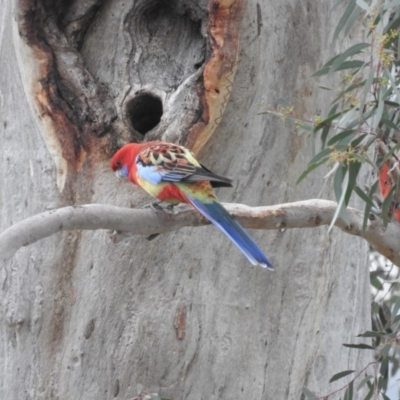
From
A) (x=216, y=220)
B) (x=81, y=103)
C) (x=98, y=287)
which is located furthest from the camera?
(x=81, y=103)

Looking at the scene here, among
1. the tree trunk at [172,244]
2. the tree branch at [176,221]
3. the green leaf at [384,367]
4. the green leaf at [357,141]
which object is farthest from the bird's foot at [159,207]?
the green leaf at [384,367]

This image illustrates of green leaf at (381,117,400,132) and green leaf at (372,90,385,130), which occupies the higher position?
green leaf at (372,90,385,130)

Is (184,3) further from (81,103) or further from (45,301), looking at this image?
(45,301)

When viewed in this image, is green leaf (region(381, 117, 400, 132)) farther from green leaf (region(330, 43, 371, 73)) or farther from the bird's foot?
the bird's foot

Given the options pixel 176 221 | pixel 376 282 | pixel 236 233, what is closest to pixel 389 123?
pixel 236 233

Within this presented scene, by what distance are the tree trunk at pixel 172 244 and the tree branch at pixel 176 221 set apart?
286 millimetres

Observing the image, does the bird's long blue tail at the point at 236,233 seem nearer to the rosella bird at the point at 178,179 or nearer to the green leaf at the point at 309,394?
the rosella bird at the point at 178,179

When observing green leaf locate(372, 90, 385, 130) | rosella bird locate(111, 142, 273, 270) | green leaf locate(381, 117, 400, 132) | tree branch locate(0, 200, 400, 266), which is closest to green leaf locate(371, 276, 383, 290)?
tree branch locate(0, 200, 400, 266)

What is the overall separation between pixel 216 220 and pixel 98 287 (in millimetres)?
500

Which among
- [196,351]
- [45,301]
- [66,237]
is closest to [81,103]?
[66,237]

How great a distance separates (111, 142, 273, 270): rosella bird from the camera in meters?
2.80

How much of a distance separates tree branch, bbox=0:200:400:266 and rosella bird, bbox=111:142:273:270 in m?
0.04

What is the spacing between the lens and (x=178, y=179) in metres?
3.02

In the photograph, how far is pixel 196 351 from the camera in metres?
3.06
